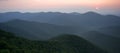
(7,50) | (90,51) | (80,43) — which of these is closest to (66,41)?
(80,43)

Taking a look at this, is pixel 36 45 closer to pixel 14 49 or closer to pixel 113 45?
pixel 14 49

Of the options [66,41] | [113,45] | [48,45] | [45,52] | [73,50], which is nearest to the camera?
[45,52]

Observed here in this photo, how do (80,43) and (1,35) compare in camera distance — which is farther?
(80,43)

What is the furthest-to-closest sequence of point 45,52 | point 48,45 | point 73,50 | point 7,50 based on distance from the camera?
point 73,50
point 48,45
point 45,52
point 7,50

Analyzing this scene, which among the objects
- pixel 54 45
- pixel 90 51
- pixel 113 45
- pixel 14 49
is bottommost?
pixel 113 45

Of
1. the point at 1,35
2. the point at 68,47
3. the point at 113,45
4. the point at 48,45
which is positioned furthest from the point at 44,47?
the point at 113,45

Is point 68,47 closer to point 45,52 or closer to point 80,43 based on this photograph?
point 80,43

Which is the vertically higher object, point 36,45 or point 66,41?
point 36,45
